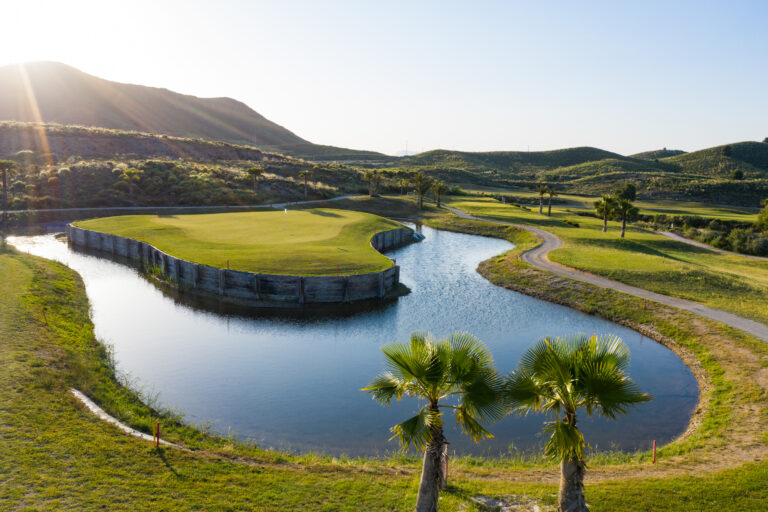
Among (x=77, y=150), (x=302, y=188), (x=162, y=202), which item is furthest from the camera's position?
(x=77, y=150)

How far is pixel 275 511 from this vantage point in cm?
1156

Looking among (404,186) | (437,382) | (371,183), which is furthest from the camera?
(404,186)

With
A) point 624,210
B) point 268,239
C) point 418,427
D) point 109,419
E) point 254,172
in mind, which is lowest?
point 109,419

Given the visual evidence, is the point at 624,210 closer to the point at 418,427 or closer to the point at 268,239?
the point at 268,239

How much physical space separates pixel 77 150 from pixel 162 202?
46.4 meters

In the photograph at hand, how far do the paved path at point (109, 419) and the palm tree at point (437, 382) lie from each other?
8.95 meters

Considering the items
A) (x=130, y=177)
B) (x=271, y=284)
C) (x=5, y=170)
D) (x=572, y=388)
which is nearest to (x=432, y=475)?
(x=572, y=388)

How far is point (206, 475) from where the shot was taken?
1316cm

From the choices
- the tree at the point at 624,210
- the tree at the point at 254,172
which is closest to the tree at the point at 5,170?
the tree at the point at 254,172

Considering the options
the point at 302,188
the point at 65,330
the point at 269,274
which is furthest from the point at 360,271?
the point at 302,188

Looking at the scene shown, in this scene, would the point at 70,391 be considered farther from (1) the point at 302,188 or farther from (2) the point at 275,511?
(1) the point at 302,188

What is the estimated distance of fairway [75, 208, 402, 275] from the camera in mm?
38281

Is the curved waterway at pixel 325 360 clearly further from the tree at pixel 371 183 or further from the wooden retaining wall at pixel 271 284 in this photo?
the tree at pixel 371 183

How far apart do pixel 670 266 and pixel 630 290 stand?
913 centimetres
